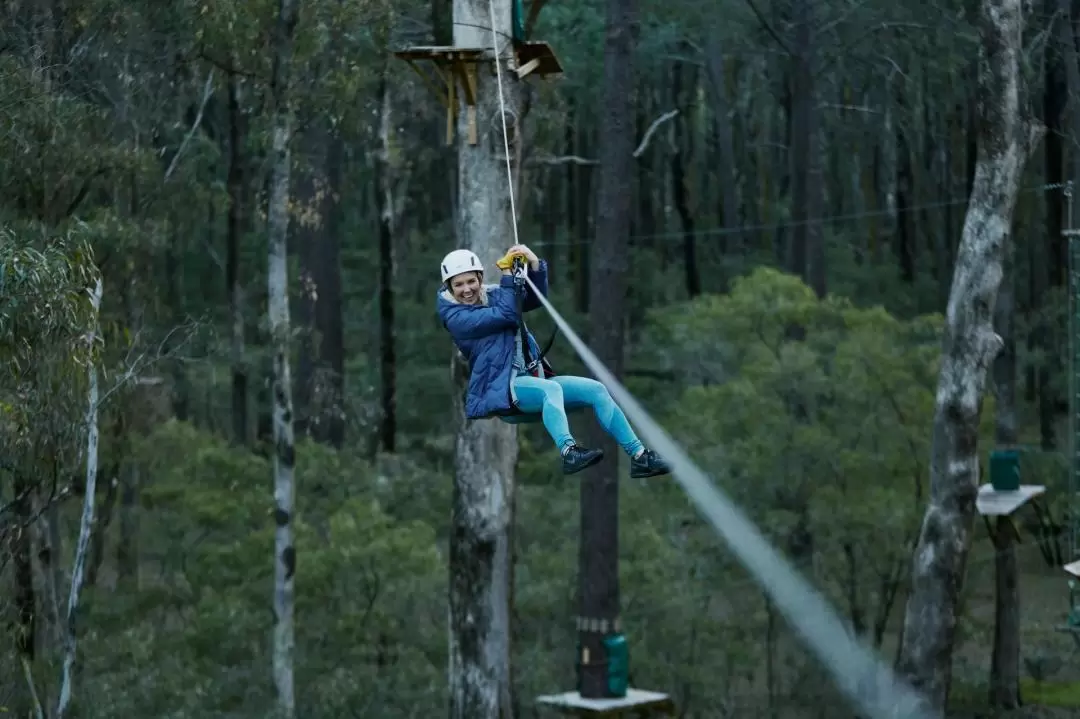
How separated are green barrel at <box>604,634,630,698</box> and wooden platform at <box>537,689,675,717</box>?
11 cm

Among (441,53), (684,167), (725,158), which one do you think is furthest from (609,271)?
(684,167)

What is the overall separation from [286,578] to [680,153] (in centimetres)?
2250

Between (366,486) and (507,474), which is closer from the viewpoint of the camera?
(507,474)

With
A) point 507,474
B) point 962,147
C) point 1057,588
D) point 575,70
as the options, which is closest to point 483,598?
point 507,474

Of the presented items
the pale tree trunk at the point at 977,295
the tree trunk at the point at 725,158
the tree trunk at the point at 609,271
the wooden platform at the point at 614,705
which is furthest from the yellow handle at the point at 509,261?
the tree trunk at the point at 725,158

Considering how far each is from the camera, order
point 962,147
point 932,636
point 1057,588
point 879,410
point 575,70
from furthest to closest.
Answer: point 962,147
point 575,70
point 1057,588
point 879,410
point 932,636

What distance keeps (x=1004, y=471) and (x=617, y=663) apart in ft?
16.2

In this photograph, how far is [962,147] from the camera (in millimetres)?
37281

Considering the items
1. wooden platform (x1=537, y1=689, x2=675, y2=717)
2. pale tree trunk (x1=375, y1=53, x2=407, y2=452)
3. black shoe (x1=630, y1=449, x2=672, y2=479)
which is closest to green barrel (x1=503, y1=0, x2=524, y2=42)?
black shoe (x1=630, y1=449, x2=672, y2=479)

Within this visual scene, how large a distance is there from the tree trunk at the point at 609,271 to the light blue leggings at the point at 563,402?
8.79 meters

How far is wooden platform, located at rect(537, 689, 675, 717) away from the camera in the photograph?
16.2 meters

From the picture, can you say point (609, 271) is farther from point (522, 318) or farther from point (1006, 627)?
point (522, 318)

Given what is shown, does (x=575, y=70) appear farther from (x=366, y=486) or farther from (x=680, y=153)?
(x=366, y=486)

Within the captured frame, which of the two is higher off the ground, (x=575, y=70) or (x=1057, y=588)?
(x=575, y=70)
